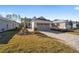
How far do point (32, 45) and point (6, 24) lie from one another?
20.2 inches

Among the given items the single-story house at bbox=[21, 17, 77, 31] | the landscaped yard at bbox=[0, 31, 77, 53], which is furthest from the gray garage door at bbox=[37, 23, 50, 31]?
the landscaped yard at bbox=[0, 31, 77, 53]

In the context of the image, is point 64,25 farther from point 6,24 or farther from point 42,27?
point 6,24

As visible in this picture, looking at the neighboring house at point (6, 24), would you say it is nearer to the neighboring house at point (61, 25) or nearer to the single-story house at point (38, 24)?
the single-story house at point (38, 24)

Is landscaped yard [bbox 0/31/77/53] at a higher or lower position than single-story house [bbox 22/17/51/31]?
lower

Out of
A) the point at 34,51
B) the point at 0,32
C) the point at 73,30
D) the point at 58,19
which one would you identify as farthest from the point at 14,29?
the point at 73,30

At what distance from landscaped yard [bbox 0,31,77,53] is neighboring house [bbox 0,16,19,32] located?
17 cm

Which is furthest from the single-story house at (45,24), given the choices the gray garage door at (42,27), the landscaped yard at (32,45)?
the landscaped yard at (32,45)

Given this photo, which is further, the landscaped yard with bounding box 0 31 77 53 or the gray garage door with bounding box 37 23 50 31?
the gray garage door with bounding box 37 23 50 31

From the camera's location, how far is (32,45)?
3.24 m

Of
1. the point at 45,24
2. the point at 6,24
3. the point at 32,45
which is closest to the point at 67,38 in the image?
the point at 45,24

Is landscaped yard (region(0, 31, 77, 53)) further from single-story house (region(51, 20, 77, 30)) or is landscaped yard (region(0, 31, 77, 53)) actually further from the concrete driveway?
single-story house (region(51, 20, 77, 30))

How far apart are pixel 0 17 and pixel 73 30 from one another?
1.12 meters

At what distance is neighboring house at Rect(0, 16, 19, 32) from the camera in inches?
129

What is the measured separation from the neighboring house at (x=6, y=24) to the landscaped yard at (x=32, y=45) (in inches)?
6.6
